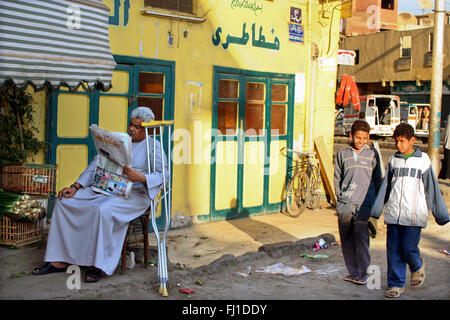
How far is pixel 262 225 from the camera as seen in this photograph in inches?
→ 349

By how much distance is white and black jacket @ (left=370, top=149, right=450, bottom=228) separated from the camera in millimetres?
5074

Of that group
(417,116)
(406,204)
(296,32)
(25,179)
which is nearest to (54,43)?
(25,179)

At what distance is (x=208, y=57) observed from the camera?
332 inches

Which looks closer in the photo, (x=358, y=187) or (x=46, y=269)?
(x=46, y=269)

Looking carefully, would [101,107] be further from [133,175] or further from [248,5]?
[248,5]

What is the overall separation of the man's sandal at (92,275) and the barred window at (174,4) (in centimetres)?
406

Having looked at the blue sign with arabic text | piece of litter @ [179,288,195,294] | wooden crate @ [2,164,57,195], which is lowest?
piece of litter @ [179,288,195,294]

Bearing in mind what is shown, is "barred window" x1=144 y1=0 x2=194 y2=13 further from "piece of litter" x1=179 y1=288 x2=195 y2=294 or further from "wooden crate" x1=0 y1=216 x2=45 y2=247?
"piece of litter" x1=179 y1=288 x2=195 y2=294

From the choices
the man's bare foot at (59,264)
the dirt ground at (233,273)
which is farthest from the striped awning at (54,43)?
the dirt ground at (233,273)

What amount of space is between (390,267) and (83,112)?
162 inches

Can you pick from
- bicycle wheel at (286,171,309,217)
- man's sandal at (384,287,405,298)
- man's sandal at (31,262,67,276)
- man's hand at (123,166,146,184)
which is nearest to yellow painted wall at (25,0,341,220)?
bicycle wheel at (286,171,309,217)

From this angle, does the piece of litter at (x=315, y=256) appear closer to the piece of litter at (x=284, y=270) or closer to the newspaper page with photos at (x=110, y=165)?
the piece of litter at (x=284, y=270)

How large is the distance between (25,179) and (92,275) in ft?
5.06

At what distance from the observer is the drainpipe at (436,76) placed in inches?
413
